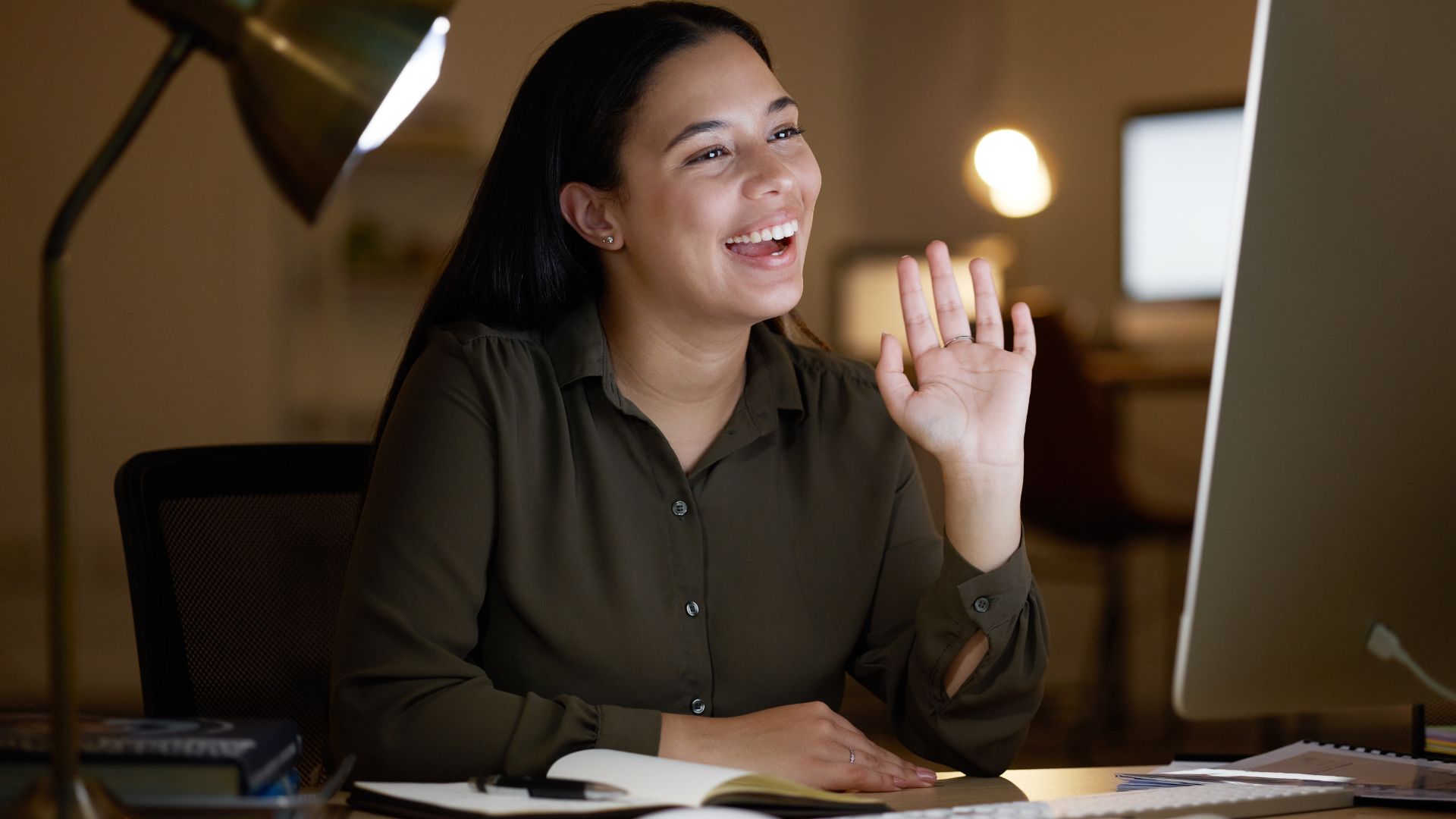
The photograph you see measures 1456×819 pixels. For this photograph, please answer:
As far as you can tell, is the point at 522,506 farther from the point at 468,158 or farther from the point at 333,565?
the point at 468,158

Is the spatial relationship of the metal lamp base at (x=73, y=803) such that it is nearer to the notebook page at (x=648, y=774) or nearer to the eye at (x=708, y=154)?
the notebook page at (x=648, y=774)

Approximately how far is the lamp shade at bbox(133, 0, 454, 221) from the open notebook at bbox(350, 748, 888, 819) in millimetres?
382

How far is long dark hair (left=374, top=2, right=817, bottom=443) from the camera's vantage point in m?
1.51

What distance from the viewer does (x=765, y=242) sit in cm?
149

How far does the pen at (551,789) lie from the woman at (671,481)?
22 centimetres

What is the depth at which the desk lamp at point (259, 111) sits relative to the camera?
66 cm

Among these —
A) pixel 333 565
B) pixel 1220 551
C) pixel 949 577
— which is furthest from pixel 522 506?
pixel 1220 551

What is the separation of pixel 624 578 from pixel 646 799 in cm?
52

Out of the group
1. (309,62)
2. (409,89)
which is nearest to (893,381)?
(409,89)

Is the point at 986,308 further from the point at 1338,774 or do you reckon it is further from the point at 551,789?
the point at 551,789

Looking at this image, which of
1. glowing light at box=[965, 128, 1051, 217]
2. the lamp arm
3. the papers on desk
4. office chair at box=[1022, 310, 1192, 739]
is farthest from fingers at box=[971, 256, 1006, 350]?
glowing light at box=[965, 128, 1051, 217]

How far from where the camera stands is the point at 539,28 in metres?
4.80

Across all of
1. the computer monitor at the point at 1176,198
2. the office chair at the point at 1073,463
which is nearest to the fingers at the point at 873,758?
the office chair at the point at 1073,463

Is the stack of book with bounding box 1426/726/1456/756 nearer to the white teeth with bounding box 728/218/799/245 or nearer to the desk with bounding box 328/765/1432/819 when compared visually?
the desk with bounding box 328/765/1432/819
